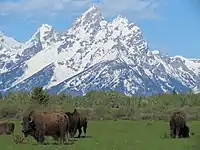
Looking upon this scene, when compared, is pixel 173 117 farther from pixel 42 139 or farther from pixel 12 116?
pixel 12 116

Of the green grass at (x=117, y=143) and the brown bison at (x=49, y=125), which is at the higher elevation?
the brown bison at (x=49, y=125)

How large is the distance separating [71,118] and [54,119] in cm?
772

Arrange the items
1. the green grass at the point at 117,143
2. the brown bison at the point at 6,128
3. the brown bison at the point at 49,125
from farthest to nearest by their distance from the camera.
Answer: the brown bison at the point at 6,128
the brown bison at the point at 49,125
the green grass at the point at 117,143

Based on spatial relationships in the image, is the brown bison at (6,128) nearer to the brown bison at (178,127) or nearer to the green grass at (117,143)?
the green grass at (117,143)

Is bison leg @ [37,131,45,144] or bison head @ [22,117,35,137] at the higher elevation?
bison head @ [22,117,35,137]

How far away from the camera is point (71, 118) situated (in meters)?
39.4

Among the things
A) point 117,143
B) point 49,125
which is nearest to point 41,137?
point 49,125

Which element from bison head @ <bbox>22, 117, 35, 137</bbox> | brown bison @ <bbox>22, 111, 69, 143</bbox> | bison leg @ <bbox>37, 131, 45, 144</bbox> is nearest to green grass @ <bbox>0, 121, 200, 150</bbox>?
bison leg @ <bbox>37, 131, 45, 144</bbox>

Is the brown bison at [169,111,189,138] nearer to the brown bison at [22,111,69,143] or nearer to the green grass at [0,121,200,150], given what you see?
the green grass at [0,121,200,150]

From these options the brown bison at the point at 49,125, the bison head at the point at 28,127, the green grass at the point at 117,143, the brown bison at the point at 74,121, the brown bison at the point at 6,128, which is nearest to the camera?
the green grass at the point at 117,143

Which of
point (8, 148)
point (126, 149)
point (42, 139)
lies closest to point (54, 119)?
point (42, 139)

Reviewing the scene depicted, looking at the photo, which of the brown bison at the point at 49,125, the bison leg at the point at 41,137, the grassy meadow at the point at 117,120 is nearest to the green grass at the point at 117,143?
the grassy meadow at the point at 117,120

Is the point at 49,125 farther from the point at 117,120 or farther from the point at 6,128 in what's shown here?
the point at 117,120

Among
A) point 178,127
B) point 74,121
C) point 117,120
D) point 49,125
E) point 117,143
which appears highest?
point 117,120
